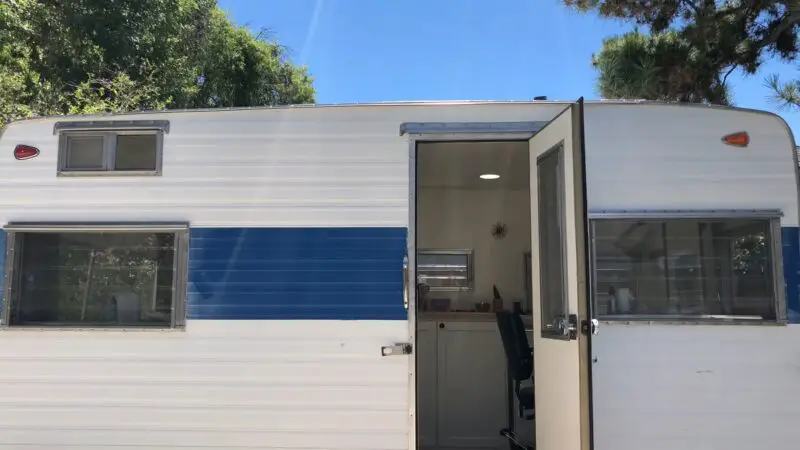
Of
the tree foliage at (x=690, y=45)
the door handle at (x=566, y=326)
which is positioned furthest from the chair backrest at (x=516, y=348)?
the tree foliage at (x=690, y=45)

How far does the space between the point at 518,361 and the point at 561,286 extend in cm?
149

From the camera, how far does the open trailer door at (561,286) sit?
3.04m

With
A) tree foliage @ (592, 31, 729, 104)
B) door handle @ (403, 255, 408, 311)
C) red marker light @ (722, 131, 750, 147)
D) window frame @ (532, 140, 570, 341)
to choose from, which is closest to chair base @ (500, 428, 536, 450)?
window frame @ (532, 140, 570, 341)

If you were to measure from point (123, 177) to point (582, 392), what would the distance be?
108 inches

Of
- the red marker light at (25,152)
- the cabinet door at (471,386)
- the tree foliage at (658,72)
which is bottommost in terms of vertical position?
the cabinet door at (471,386)

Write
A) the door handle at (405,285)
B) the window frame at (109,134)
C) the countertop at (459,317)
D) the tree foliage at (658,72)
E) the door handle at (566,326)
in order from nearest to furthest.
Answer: the door handle at (566,326)
the door handle at (405,285)
the window frame at (109,134)
the countertop at (459,317)
the tree foliage at (658,72)

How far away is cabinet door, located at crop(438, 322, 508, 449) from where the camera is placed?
17.6ft

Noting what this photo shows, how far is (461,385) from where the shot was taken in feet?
17.9

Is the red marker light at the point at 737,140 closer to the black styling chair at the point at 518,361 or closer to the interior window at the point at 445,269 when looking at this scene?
the black styling chair at the point at 518,361

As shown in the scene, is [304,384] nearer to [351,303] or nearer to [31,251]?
[351,303]

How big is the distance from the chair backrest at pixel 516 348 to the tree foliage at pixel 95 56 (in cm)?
639

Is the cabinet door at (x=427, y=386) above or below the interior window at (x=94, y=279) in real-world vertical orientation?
below

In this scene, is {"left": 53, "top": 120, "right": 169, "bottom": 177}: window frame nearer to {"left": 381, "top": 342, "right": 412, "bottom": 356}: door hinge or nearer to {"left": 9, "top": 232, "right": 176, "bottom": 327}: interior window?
{"left": 9, "top": 232, "right": 176, "bottom": 327}: interior window

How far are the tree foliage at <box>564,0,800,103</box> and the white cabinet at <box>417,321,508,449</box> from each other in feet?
16.6
